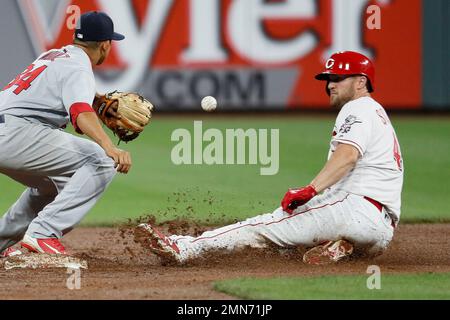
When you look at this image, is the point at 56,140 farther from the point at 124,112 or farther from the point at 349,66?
the point at 349,66

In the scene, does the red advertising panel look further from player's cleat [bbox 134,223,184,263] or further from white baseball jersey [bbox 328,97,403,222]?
player's cleat [bbox 134,223,184,263]

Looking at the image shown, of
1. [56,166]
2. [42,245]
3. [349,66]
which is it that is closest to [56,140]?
[56,166]

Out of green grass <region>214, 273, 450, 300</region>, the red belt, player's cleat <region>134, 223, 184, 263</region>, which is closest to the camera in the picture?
green grass <region>214, 273, 450, 300</region>

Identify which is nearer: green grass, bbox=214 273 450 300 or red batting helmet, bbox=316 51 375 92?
green grass, bbox=214 273 450 300

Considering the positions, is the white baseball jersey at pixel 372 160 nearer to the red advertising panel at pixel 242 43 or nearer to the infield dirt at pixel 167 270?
the infield dirt at pixel 167 270

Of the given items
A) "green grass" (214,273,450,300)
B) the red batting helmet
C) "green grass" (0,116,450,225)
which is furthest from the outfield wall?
"green grass" (214,273,450,300)
